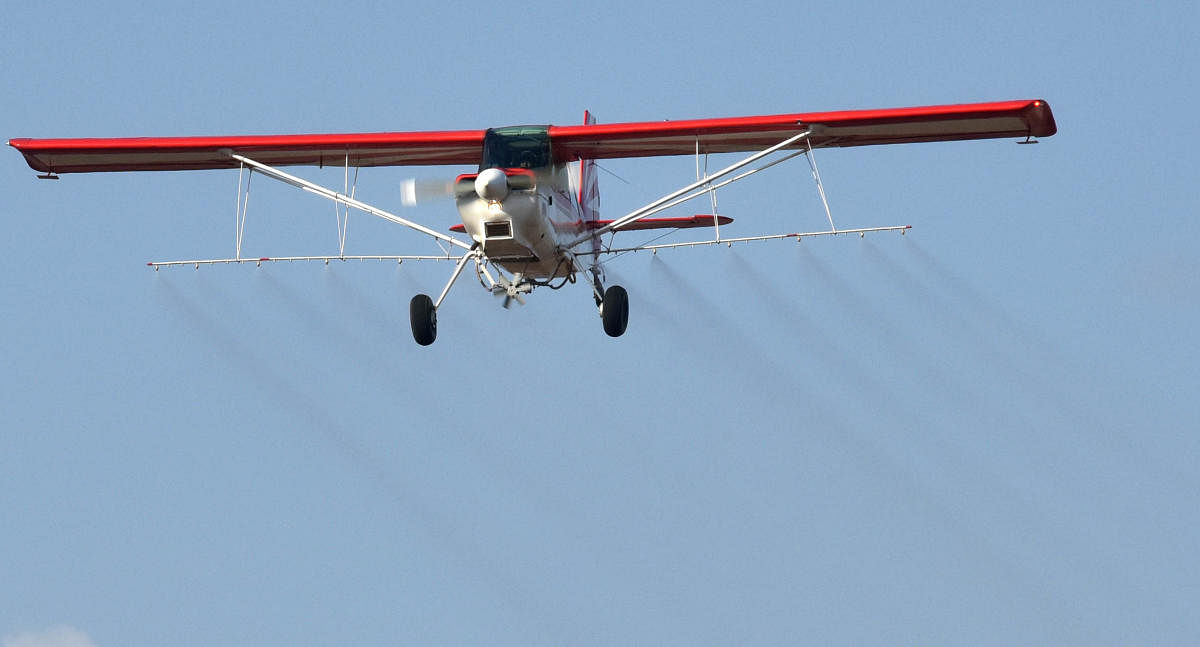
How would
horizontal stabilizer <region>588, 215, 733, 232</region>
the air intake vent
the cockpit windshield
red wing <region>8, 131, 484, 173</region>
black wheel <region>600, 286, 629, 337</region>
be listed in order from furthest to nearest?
horizontal stabilizer <region>588, 215, 733, 232</region> < red wing <region>8, 131, 484, 173</region> < black wheel <region>600, 286, 629, 337</region> < the cockpit windshield < the air intake vent

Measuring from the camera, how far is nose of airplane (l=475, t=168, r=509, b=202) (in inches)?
942

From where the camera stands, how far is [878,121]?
26.1 meters

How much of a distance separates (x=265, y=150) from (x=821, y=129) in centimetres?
759

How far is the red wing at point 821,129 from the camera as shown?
25953 mm

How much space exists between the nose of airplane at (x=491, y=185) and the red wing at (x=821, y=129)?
191cm

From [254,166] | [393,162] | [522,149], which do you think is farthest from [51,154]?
[522,149]

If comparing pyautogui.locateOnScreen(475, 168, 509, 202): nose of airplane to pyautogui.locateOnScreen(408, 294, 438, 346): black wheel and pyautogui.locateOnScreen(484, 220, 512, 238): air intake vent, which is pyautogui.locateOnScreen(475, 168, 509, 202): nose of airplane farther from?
pyautogui.locateOnScreen(408, 294, 438, 346): black wheel

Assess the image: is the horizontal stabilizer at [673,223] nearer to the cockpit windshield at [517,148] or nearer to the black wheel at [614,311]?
the black wheel at [614,311]

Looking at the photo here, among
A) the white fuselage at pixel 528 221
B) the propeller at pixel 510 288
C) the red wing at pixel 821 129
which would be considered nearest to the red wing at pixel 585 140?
the red wing at pixel 821 129

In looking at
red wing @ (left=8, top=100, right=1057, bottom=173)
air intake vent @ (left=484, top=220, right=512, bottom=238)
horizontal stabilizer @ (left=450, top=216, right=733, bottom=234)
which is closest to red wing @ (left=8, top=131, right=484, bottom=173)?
red wing @ (left=8, top=100, right=1057, bottom=173)

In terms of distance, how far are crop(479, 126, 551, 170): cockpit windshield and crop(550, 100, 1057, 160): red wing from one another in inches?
11.4

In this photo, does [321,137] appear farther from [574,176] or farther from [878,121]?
[878,121]

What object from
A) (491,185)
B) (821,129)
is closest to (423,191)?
(491,185)

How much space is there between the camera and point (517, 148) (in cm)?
2544
